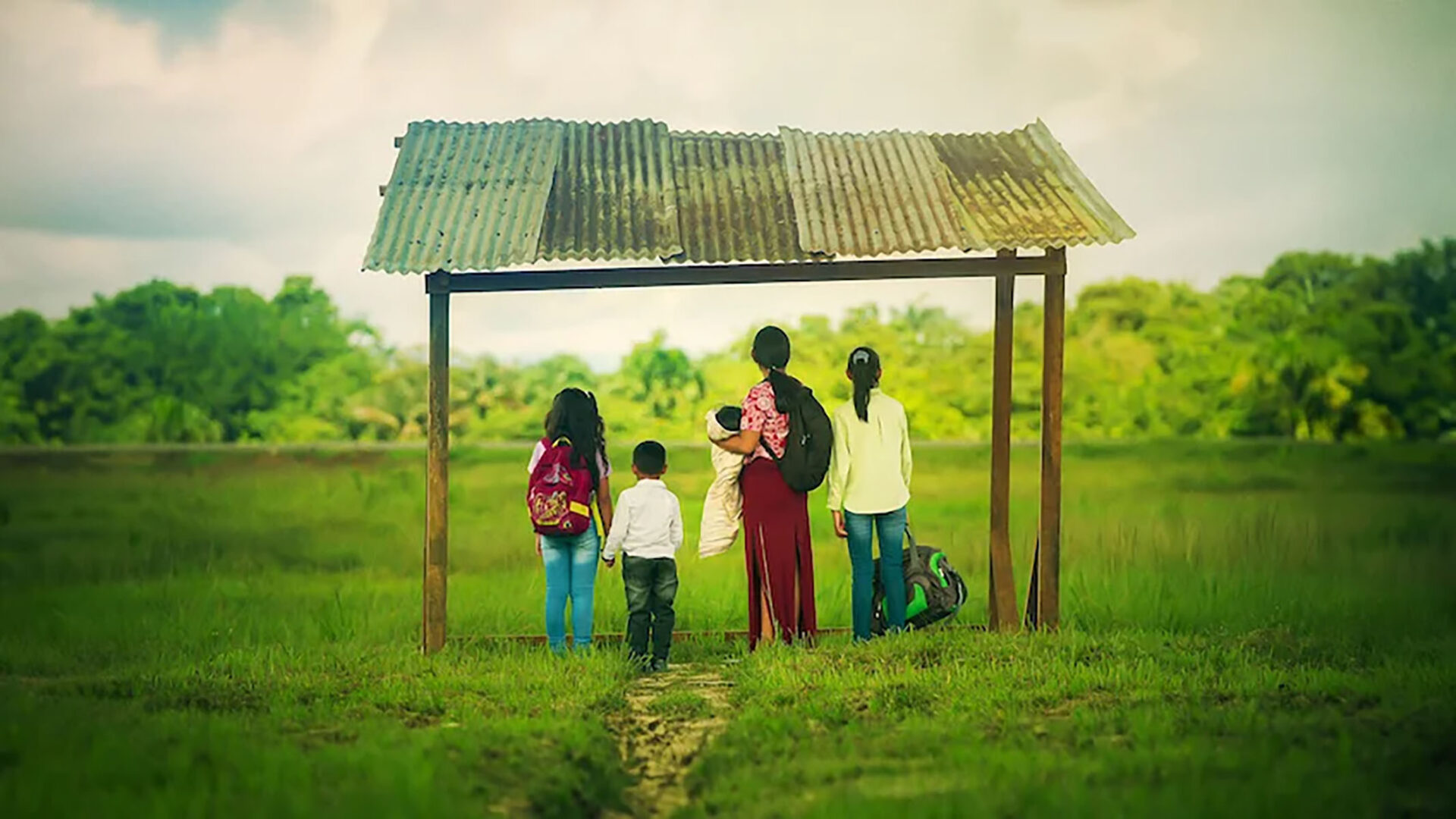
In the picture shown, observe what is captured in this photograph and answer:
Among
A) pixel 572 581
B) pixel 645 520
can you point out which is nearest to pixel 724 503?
pixel 645 520

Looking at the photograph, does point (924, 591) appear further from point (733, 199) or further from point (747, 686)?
point (733, 199)

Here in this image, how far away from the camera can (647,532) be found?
827cm

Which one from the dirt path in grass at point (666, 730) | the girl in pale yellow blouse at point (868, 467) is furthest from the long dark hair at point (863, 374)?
the dirt path in grass at point (666, 730)

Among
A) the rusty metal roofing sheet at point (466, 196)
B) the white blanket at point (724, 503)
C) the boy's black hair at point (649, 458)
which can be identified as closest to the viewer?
the boy's black hair at point (649, 458)

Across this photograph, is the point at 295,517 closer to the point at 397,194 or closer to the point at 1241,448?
the point at 397,194

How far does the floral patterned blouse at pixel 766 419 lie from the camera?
28.3 feet

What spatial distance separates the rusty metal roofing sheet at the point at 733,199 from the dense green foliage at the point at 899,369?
36.6ft

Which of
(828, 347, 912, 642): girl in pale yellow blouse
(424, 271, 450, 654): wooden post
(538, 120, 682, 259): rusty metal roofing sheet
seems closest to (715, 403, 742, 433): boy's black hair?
(828, 347, 912, 642): girl in pale yellow blouse

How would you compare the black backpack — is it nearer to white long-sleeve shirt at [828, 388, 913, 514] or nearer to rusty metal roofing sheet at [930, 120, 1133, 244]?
white long-sleeve shirt at [828, 388, 913, 514]

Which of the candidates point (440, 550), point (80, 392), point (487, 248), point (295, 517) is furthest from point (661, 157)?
→ point (80, 392)

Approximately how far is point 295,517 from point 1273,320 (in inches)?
647

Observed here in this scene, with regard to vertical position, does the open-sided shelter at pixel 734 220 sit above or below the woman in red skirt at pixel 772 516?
above

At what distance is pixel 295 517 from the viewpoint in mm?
17062

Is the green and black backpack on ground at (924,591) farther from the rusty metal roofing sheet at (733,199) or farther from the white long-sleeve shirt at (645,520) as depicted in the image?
the rusty metal roofing sheet at (733,199)
